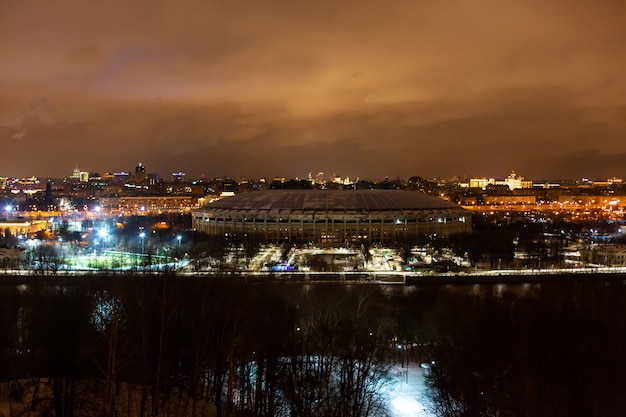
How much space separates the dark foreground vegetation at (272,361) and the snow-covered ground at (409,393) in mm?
247

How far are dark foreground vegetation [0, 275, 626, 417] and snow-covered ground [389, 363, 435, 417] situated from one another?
247 millimetres

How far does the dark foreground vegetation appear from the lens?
7922mm

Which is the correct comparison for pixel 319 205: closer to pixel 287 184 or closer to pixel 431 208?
pixel 431 208

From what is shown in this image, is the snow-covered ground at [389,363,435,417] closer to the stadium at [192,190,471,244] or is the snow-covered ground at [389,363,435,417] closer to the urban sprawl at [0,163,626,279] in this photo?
the urban sprawl at [0,163,626,279]

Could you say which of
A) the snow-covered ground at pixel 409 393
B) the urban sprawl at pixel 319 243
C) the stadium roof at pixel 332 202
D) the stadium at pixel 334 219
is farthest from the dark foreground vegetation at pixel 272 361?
the stadium roof at pixel 332 202

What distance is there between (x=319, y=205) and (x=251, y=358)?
2481 centimetres

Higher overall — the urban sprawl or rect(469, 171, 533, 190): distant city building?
rect(469, 171, 533, 190): distant city building

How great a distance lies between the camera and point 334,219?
32031mm

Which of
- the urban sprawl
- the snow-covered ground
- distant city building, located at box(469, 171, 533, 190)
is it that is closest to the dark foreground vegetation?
the snow-covered ground

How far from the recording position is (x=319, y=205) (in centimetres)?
3419

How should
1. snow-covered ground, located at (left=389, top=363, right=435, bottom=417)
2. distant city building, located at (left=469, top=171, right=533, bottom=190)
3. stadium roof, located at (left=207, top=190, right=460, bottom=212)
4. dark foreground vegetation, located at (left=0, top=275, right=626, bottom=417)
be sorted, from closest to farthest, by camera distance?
dark foreground vegetation, located at (left=0, top=275, right=626, bottom=417), snow-covered ground, located at (left=389, top=363, right=435, bottom=417), stadium roof, located at (left=207, top=190, right=460, bottom=212), distant city building, located at (left=469, top=171, right=533, bottom=190)

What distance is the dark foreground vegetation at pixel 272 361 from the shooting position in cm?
792

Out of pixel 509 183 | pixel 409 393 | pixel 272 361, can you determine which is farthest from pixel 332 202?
pixel 509 183

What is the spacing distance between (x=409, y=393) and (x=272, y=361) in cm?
271
